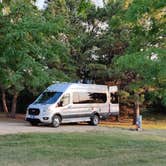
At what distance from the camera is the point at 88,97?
101 feet

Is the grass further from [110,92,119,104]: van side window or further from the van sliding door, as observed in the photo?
[110,92,119,104]: van side window

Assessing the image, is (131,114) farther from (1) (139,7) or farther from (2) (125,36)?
(1) (139,7)

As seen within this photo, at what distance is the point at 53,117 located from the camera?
28.1 meters

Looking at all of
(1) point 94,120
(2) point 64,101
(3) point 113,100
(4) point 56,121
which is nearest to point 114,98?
(3) point 113,100

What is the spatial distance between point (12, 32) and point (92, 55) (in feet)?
88.6

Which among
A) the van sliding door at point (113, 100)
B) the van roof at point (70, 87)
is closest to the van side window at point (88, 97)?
the van roof at point (70, 87)

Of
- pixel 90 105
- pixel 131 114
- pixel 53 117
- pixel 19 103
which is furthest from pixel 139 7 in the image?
pixel 19 103

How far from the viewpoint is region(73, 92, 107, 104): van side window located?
29.6 metres

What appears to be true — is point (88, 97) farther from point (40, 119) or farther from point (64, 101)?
point (40, 119)

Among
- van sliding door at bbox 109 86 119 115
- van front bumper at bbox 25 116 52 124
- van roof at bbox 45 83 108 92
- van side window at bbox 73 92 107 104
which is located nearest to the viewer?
van front bumper at bbox 25 116 52 124

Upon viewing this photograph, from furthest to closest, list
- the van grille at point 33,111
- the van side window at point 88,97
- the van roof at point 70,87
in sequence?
the van side window at point 88,97 → the van roof at point 70,87 → the van grille at point 33,111

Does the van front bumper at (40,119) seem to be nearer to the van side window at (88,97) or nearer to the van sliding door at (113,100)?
the van side window at (88,97)

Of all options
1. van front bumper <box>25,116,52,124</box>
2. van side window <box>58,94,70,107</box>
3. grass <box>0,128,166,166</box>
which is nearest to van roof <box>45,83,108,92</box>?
van side window <box>58,94,70,107</box>

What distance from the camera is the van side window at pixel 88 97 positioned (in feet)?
97.0
